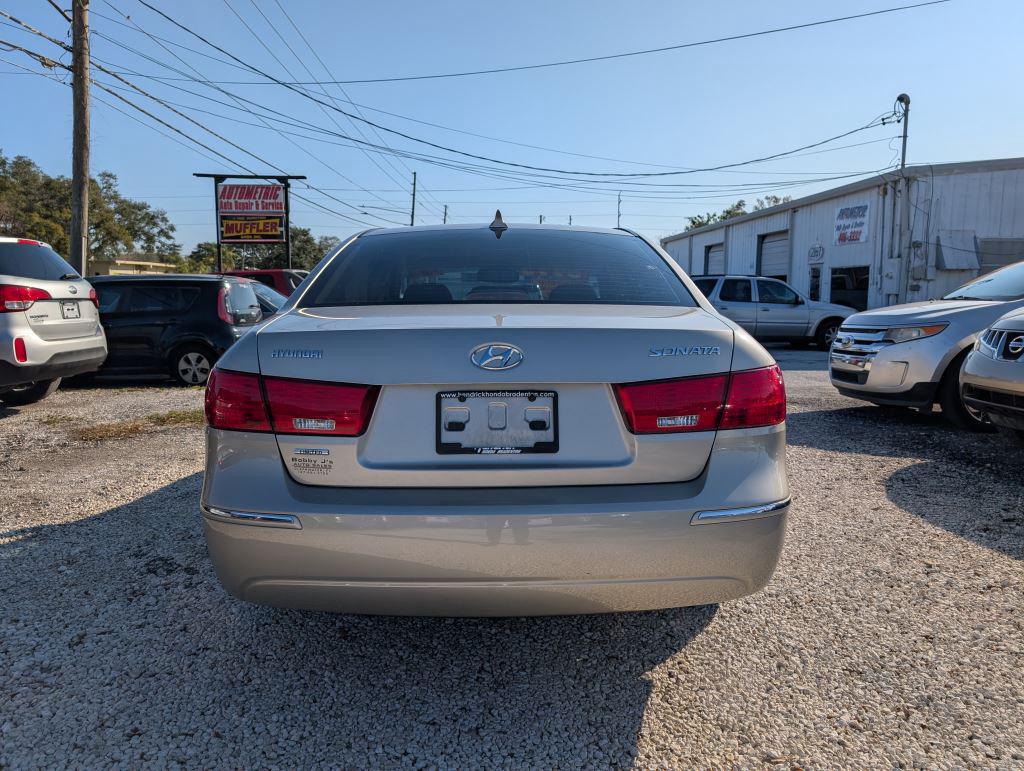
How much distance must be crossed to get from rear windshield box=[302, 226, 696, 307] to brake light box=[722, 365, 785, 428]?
56cm

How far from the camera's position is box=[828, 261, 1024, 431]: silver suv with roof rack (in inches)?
248

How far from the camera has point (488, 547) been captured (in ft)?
6.44

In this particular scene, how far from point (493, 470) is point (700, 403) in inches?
24.4

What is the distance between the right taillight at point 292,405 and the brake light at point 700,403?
0.73 metres

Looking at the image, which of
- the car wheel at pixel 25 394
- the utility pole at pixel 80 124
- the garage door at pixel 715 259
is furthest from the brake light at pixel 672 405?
the garage door at pixel 715 259

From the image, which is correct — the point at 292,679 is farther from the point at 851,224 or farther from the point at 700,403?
the point at 851,224

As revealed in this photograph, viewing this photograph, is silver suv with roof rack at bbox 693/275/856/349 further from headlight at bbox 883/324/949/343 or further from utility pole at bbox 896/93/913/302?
headlight at bbox 883/324/949/343

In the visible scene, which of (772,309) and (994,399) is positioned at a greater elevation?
(772,309)

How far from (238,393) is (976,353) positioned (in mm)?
5240

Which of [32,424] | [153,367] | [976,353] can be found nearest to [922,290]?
[976,353]

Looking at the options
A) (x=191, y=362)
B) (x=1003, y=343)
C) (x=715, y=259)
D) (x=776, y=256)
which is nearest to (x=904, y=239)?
(x=776, y=256)

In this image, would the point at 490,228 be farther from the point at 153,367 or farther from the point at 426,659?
the point at 153,367

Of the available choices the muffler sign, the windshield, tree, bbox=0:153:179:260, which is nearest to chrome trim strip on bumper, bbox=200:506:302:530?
the windshield

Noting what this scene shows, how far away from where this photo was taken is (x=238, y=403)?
6.81 ft
